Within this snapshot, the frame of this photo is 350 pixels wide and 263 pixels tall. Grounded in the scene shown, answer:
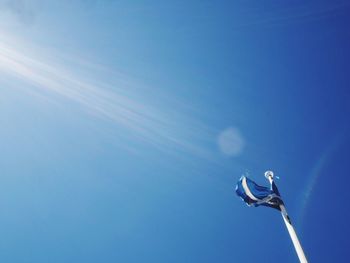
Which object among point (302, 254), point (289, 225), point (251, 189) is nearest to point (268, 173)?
point (251, 189)

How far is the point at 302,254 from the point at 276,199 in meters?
1.66

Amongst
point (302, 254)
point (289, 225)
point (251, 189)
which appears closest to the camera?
point (302, 254)

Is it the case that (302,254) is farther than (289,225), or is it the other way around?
(289,225)

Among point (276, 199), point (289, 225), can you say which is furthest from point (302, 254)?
point (276, 199)

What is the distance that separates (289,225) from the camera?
1028 centimetres

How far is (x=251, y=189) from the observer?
11055 mm

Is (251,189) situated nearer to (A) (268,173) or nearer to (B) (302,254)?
(A) (268,173)

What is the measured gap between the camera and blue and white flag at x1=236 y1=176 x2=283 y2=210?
10.9 meters

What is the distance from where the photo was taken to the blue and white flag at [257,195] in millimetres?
10930

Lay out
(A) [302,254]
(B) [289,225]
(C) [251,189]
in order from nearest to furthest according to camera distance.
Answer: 1. (A) [302,254]
2. (B) [289,225]
3. (C) [251,189]

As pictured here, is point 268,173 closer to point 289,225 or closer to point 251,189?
point 251,189

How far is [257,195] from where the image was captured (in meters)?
11.1

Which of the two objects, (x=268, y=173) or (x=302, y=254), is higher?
(x=268, y=173)

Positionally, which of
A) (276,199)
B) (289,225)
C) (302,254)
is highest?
(276,199)
